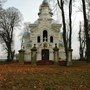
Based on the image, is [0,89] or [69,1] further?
[69,1]

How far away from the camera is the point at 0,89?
11547 mm

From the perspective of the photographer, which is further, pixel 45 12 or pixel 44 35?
pixel 45 12

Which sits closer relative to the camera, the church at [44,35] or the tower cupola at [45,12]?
the church at [44,35]

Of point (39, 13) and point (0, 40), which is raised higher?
point (39, 13)

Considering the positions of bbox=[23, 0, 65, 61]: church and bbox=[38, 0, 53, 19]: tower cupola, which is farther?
bbox=[38, 0, 53, 19]: tower cupola

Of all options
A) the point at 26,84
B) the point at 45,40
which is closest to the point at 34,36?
the point at 45,40

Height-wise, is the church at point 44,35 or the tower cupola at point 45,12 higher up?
the tower cupola at point 45,12

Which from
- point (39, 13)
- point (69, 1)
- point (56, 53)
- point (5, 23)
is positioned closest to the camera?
point (69, 1)

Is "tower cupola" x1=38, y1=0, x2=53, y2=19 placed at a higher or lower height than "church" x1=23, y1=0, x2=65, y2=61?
higher

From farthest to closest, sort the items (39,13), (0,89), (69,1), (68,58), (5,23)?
(39,13)
(5,23)
(69,1)
(68,58)
(0,89)

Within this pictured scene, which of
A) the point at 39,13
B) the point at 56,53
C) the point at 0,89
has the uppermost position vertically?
the point at 39,13

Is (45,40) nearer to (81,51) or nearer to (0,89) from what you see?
(81,51)

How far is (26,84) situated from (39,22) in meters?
62.7

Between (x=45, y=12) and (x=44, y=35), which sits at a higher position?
(x=45, y=12)
